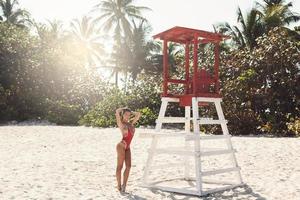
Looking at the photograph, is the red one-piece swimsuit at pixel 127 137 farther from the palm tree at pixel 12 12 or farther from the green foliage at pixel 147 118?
the palm tree at pixel 12 12

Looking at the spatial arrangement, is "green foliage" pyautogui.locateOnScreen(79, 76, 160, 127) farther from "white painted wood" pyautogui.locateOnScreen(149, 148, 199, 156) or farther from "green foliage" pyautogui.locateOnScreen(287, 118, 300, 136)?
"white painted wood" pyautogui.locateOnScreen(149, 148, 199, 156)

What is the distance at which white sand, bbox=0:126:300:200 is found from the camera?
8062mm

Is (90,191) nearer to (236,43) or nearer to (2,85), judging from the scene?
(2,85)

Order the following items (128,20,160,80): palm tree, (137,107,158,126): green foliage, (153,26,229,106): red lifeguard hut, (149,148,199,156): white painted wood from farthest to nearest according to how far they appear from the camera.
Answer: (128,20,160,80): palm tree
(137,107,158,126): green foliage
(153,26,229,106): red lifeguard hut
(149,148,199,156): white painted wood

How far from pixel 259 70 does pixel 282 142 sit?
698 centimetres

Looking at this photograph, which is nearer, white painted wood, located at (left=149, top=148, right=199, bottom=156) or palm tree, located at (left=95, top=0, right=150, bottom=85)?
white painted wood, located at (left=149, top=148, right=199, bottom=156)

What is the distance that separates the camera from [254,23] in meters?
32.3

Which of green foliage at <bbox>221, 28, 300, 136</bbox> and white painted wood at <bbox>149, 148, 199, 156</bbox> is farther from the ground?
green foliage at <bbox>221, 28, 300, 136</bbox>

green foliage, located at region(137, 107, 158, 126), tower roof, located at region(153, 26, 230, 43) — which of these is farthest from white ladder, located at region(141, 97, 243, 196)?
green foliage, located at region(137, 107, 158, 126)

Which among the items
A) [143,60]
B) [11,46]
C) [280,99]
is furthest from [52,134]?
[143,60]

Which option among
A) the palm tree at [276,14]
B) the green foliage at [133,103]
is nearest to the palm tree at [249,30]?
the palm tree at [276,14]

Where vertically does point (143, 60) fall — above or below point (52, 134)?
above

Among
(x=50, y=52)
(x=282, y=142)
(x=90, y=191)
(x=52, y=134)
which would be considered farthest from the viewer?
(x=50, y=52)

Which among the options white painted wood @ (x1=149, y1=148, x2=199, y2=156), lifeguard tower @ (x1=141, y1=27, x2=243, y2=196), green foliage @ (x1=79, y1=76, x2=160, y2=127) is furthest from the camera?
green foliage @ (x1=79, y1=76, x2=160, y2=127)
